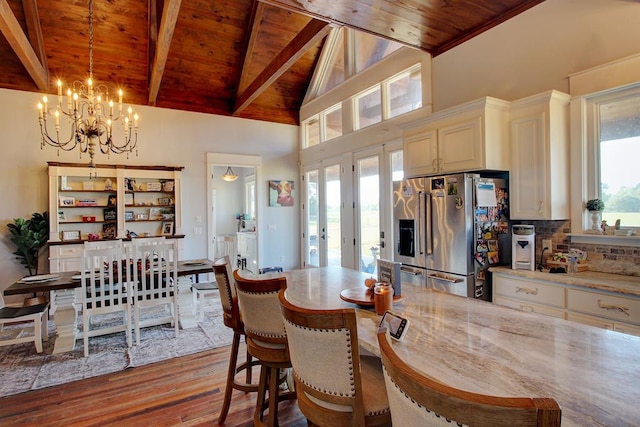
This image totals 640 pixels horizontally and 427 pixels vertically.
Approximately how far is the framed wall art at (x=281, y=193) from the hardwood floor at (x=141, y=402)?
4.24 meters

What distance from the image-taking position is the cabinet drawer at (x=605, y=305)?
2141mm

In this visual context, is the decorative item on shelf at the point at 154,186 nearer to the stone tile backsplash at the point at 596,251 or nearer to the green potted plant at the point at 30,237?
the green potted plant at the point at 30,237

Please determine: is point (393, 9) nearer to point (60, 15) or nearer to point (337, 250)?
point (337, 250)

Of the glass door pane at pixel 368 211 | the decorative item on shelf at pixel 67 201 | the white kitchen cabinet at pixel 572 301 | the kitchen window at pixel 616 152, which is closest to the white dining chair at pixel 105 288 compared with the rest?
the decorative item on shelf at pixel 67 201

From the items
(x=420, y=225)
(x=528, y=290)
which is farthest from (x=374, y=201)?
(x=528, y=290)

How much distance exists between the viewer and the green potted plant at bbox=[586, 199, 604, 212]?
2.72 meters

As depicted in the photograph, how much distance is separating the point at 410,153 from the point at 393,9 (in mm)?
1455

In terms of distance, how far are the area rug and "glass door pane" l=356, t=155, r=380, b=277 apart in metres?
2.36

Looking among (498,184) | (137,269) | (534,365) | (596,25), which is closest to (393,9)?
(596,25)

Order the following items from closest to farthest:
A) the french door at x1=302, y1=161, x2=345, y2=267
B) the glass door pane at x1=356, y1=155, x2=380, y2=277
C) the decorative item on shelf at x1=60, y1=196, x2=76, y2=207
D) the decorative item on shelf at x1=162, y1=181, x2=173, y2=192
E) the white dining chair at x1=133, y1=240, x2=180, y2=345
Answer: the white dining chair at x1=133, y1=240, x2=180, y2=345 < the glass door pane at x1=356, y1=155, x2=380, y2=277 < the decorative item on shelf at x1=60, y1=196, x2=76, y2=207 < the decorative item on shelf at x1=162, y1=181, x2=173, y2=192 < the french door at x1=302, y1=161, x2=345, y2=267

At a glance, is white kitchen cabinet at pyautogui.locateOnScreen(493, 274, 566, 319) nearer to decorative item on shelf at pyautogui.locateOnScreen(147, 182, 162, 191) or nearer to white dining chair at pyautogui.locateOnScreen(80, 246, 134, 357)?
white dining chair at pyautogui.locateOnScreen(80, 246, 134, 357)

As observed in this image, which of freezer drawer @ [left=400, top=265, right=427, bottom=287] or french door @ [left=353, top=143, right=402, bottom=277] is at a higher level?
french door @ [left=353, top=143, right=402, bottom=277]

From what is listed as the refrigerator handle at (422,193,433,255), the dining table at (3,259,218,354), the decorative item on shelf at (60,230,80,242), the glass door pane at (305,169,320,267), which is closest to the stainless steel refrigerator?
the refrigerator handle at (422,193,433,255)

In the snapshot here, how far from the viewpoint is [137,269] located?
3.61m
